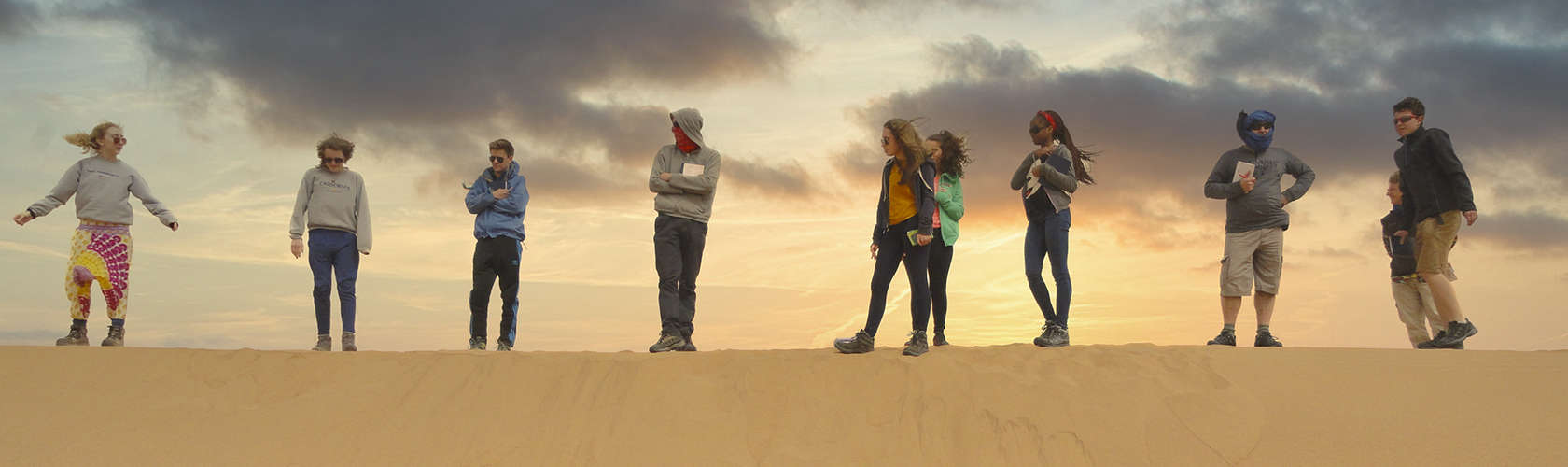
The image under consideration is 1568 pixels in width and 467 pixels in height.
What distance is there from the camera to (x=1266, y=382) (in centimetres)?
647

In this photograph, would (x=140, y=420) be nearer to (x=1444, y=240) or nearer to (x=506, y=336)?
(x=506, y=336)

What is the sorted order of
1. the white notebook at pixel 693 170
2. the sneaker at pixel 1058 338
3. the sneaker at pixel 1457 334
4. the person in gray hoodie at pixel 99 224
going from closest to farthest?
the sneaker at pixel 1058 338 < the sneaker at pixel 1457 334 < the white notebook at pixel 693 170 < the person in gray hoodie at pixel 99 224

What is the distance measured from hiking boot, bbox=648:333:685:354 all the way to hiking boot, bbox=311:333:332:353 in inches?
112

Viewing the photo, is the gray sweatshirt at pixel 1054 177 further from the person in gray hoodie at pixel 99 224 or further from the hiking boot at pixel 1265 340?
the person in gray hoodie at pixel 99 224

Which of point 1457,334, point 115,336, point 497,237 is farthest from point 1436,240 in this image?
point 115,336

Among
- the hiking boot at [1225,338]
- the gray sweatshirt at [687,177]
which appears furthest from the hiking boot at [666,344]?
the hiking boot at [1225,338]

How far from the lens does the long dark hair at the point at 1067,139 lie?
754 cm

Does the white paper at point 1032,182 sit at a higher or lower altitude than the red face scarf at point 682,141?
lower

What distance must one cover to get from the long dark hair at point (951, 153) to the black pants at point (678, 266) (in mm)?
2004

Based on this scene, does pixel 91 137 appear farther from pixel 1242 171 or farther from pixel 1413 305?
pixel 1413 305

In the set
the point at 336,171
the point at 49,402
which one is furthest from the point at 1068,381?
the point at 49,402

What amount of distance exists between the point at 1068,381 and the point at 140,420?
6.66 meters

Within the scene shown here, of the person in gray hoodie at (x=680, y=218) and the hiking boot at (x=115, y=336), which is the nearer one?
the person in gray hoodie at (x=680, y=218)

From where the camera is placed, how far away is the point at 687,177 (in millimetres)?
7445
